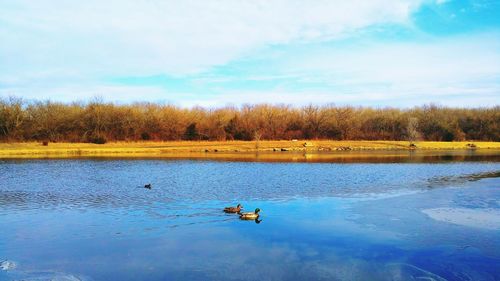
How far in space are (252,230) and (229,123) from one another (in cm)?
7466

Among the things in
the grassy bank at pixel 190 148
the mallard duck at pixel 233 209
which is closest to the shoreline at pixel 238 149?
the grassy bank at pixel 190 148

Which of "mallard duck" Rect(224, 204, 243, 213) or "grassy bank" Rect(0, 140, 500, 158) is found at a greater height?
"grassy bank" Rect(0, 140, 500, 158)

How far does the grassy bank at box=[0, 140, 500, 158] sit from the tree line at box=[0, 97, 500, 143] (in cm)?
488

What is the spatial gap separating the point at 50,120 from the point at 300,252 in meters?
76.1

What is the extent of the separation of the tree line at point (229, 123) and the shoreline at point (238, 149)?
555 cm

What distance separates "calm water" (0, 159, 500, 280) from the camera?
38.8 ft

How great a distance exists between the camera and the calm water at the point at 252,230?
38.8ft

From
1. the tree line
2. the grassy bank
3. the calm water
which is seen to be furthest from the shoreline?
the calm water

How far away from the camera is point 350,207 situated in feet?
66.0

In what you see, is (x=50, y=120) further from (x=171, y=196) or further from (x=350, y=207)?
Answer: (x=350, y=207)

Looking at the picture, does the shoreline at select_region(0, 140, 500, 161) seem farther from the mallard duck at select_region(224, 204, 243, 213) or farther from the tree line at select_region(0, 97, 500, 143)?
the mallard duck at select_region(224, 204, 243, 213)

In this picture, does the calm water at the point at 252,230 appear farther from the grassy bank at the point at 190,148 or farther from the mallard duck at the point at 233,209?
the grassy bank at the point at 190,148

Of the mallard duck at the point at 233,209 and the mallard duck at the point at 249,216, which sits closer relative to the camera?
the mallard duck at the point at 249,216

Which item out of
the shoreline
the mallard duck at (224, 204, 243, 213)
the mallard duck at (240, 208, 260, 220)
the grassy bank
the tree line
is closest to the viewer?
the mallard duck at (240, 208, 260, 220)
